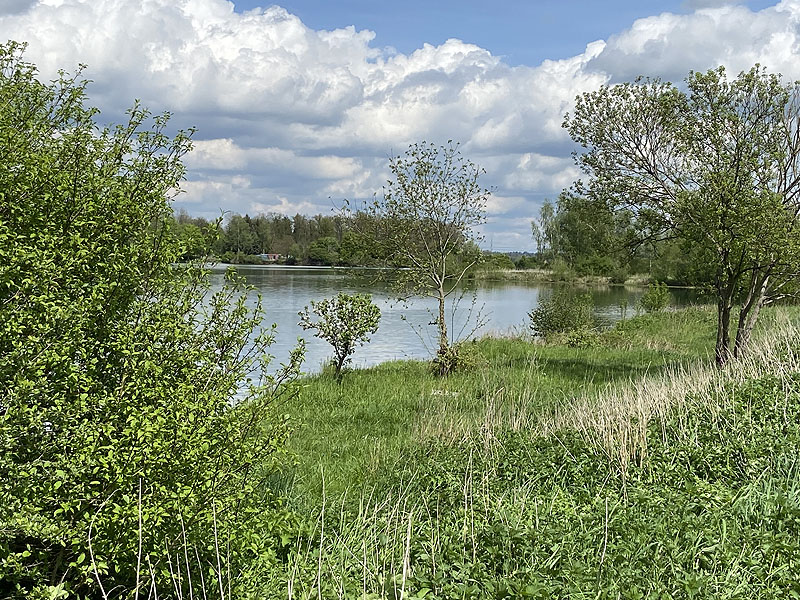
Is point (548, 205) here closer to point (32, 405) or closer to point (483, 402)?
point (483, 402)

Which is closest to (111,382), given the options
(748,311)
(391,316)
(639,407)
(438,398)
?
(639,407)

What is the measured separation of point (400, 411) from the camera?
10.2 metres

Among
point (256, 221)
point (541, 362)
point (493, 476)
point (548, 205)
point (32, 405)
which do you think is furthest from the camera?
point (548, 205)

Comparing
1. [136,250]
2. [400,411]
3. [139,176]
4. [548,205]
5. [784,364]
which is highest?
[548,205]

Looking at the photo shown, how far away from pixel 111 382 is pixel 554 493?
3335 mm

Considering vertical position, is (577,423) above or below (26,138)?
below

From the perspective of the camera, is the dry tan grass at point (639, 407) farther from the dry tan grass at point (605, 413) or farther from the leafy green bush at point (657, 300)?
the leafy green bush at point (657, 300)

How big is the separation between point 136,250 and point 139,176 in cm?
64

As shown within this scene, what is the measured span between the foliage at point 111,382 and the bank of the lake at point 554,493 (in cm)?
62

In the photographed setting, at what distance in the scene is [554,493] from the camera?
5695 millimetres

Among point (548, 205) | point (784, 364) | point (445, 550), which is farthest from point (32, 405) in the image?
point (548, 205)

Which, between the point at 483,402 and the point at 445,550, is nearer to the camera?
A: the point at 445,550

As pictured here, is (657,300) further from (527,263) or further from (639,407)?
(527,263)

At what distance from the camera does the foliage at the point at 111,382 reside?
380 cm
